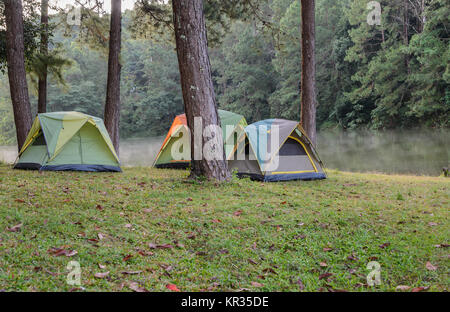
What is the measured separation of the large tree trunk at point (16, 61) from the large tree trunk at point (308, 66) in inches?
292

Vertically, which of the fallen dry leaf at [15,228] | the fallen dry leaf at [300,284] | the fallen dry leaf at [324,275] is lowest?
the fallen dry leaf at [300,284]

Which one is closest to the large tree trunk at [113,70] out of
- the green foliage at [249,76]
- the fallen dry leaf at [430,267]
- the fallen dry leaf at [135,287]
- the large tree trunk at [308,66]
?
the large tree trunk at [308,66]

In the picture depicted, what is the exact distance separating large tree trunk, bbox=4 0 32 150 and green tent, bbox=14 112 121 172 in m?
1.10

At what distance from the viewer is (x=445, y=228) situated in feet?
13.4

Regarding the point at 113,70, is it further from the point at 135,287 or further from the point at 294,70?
the point at 294,70

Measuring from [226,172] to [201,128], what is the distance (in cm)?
94

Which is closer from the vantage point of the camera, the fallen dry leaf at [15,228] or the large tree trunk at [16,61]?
the fallen dry leaf at [15,228]

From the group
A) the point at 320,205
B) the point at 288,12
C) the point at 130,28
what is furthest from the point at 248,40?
the point at 320,205

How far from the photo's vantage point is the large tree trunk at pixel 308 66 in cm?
913

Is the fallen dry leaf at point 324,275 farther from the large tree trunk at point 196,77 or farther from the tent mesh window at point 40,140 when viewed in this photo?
the tent mesh window at point 40,140

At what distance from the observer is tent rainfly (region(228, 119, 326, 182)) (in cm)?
744

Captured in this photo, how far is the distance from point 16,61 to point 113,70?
249cm

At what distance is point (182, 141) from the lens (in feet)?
32.5

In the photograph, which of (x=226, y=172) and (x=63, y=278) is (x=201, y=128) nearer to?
(x=226, y=172)
